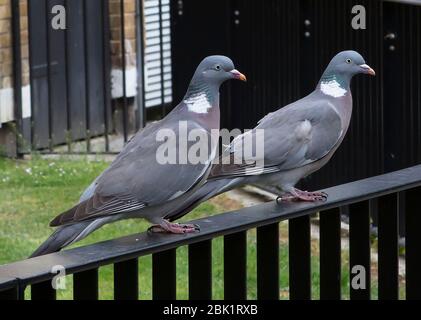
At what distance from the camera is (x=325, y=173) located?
876 cm

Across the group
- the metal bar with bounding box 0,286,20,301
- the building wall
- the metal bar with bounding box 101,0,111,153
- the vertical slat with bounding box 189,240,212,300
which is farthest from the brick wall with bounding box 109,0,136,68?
the metal bar with bounding box 0,286,20,301

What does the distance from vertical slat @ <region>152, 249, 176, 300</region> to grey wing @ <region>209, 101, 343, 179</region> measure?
54.4 inches

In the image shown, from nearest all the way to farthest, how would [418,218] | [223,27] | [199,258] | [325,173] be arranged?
[199,258]
[418,218]
[325,173]
[223,27]

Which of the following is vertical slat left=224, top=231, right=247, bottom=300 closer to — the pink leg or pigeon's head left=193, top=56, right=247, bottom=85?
the pink leg

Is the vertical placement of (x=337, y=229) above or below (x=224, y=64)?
below

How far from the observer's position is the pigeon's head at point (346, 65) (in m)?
5.01

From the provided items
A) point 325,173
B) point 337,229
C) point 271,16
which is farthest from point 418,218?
point 271,16

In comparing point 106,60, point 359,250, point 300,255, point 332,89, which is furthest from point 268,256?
point 106,60

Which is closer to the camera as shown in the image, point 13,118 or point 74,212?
point 74,212

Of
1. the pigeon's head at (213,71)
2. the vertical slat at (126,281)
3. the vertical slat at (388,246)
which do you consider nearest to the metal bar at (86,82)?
the pigeon's head at (213,71)

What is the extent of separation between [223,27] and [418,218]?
A: 21.4 ft

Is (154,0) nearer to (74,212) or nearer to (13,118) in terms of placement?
(13,118)

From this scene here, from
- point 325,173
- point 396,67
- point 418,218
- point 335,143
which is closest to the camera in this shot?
point 418,218

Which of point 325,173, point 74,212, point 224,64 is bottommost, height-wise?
point 325,173
